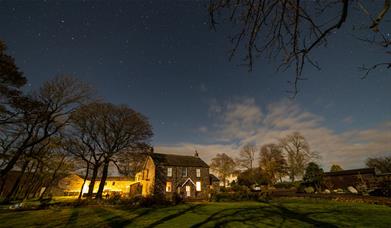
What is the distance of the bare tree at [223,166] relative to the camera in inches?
2420

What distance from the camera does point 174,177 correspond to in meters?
37.4

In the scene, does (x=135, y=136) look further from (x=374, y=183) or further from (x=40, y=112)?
(x=374, y=183)

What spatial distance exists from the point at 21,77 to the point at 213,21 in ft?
57.9

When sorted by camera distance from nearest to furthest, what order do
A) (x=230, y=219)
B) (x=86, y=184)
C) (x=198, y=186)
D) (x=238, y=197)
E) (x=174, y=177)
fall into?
(x=230, y=219) < (x=238, y=197) < (x=174, y=177) < (x=198, y=186) < (x=86, y=184)

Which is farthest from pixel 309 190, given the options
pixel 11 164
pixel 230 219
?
pixel 11 164

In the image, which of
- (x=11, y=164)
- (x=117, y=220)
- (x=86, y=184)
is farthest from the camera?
(x=86, y=184)

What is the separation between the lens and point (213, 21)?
2.53 m

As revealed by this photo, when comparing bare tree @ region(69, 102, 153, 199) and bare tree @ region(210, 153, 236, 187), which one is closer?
bare tree @ region(69, 102, 153, 199)

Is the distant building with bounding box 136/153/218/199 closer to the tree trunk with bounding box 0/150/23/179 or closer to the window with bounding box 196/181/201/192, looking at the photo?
the window with bounding box 196/181/201/192

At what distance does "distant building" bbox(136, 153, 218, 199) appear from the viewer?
35562 millimetres

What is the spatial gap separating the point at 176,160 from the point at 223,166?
26260mm

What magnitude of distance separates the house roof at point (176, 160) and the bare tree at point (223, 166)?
19.8 meters

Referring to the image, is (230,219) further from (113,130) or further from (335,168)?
(335,168)

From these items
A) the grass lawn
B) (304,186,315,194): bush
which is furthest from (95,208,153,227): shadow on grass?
(304,186,315,194): bush
